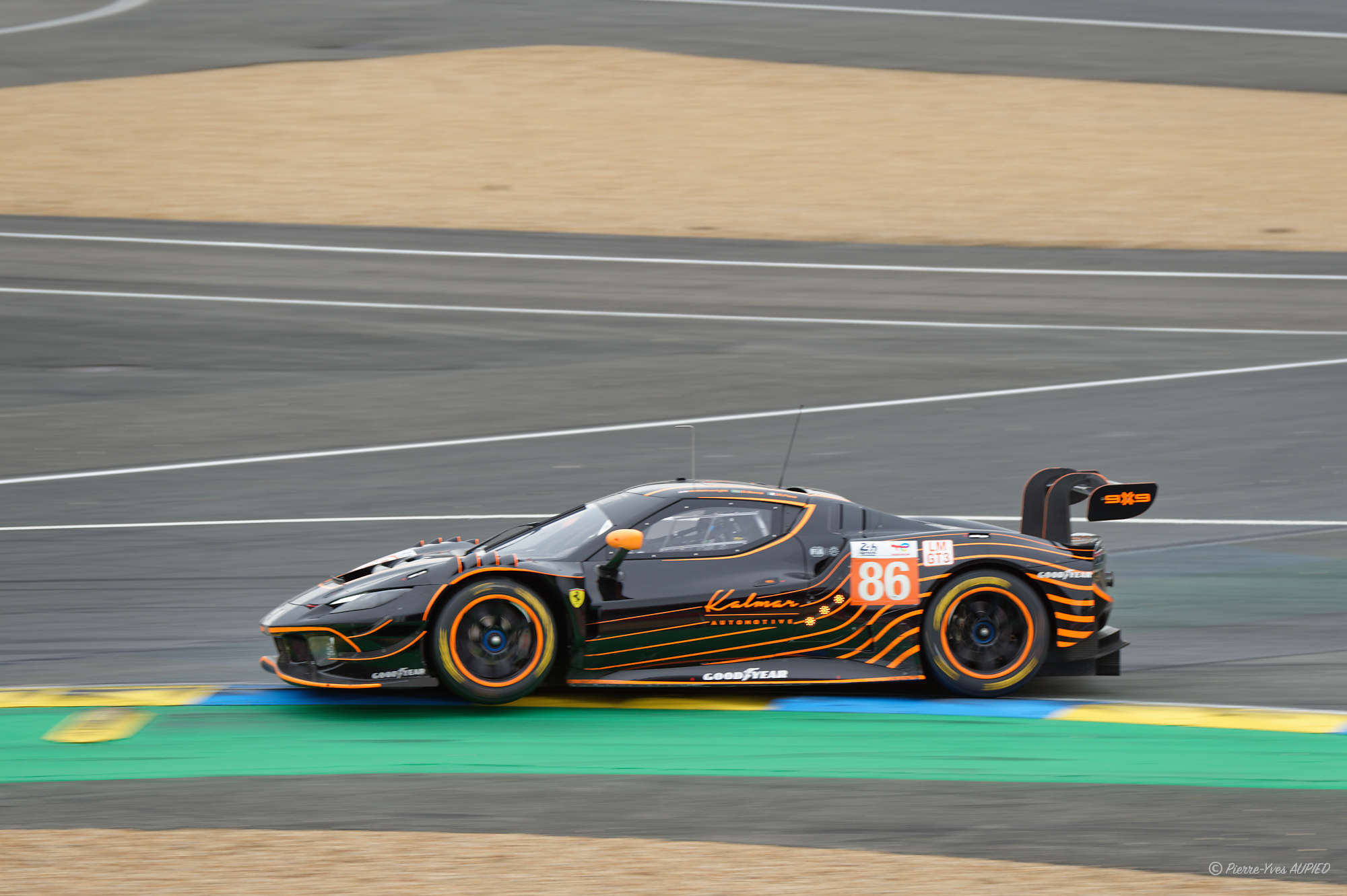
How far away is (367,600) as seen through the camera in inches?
326

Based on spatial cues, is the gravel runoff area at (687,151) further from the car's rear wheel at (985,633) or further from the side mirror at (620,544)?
the side mirror at (620,544)

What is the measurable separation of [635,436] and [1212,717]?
7873 mm

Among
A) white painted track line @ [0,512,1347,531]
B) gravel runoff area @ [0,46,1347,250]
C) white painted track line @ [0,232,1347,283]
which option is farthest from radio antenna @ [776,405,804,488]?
gravel runoff area @ [0,46,1347,250]

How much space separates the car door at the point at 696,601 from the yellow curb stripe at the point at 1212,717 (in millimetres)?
1534

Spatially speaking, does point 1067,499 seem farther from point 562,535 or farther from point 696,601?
point 562,535

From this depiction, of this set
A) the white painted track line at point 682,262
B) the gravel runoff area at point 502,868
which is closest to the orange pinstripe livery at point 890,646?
the gravel runoff area at point 502,868

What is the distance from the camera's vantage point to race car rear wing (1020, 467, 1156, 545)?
884 cm

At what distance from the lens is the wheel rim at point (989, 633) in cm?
858

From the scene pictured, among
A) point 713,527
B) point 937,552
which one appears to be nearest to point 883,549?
point 937,552

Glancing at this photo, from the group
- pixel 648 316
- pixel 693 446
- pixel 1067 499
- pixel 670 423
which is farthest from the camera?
pixel 648 316

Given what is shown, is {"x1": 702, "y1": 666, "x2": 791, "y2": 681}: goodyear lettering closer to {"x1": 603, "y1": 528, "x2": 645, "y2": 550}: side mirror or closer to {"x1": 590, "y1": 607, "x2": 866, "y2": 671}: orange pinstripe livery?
{"x1": 590, "y1": 607, "x2": 866, "y2": 671}: orange pinstripe livery

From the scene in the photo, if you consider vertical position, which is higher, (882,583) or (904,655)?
(882,583)

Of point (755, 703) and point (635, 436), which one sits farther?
point (635, 436)

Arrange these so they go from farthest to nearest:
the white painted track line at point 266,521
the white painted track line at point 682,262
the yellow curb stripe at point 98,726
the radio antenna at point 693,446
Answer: the white painted track line at point 682,262
the white painted track line at point 266,521
the radio antenna at point 693,446
the yellow curb stripe at point 98,726
